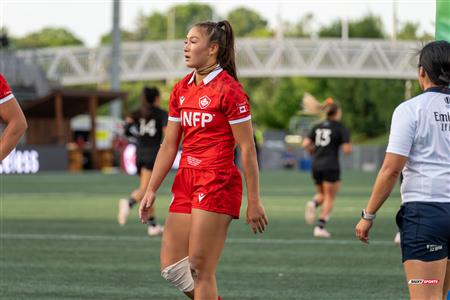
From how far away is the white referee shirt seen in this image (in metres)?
6.55

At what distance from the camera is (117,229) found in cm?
1795

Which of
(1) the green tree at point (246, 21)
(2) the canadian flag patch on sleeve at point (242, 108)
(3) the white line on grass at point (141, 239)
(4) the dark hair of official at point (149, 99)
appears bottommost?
(1) the green tree at point (246, 21)

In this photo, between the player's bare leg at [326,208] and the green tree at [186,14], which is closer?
the player's bare leg at [326,208]

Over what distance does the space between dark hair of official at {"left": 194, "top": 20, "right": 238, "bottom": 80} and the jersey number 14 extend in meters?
10.3

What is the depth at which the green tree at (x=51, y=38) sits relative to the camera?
15950 cm

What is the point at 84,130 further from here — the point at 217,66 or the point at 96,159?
the point at 217,66

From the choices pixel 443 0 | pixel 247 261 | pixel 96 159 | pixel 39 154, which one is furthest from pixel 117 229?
pixel 96 159

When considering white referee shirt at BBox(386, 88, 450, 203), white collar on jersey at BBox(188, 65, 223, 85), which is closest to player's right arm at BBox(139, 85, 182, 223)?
white collar on jersey at BBox(188, 65, 223, 85)

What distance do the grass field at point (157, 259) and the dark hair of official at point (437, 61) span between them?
4105mm

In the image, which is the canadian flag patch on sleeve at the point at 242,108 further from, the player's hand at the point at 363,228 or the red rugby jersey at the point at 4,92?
the red rugby jersey at the point at 4,92

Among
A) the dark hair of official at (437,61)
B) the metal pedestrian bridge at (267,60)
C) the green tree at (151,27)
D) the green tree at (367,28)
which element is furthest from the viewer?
the green tree at (151,27)

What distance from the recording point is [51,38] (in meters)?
163

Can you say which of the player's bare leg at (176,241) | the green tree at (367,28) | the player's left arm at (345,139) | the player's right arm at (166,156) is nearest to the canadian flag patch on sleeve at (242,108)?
the player's right arm at (166,156)

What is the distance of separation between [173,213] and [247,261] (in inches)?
230
